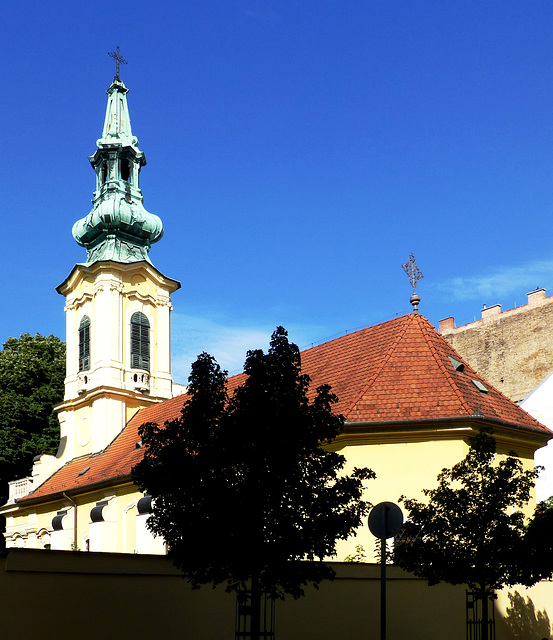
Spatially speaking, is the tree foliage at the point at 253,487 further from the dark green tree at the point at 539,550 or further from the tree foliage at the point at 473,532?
the dark green tree at the point at 539,550

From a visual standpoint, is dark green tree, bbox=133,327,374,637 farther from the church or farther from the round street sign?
the church

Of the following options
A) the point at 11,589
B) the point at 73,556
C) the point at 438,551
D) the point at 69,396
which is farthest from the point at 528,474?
the point at 69,396

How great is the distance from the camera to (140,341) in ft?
128

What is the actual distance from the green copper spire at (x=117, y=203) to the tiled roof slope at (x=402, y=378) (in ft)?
44.8

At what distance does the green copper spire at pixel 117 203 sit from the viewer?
39.6m

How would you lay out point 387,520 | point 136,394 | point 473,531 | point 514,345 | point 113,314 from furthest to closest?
point 514,345
point 136,394
point 113,314
point 473,531
point 387,520

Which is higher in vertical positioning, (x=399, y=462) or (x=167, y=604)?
(x=399, y=462)

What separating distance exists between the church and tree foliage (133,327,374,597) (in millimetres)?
7113

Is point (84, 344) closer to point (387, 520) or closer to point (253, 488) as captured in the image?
point (253, 488)

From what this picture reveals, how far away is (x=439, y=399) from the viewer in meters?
22.5

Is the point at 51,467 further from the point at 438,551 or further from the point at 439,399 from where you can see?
the point at 438,551

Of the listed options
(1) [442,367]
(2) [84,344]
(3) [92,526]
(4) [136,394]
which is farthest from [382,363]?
(2) [84,344]

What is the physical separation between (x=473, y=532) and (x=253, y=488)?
13.7 ft

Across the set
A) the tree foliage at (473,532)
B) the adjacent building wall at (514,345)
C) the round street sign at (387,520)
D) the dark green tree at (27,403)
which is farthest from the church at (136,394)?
the adjacent building wall at (514,345)
